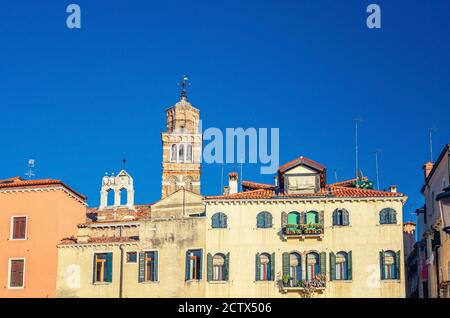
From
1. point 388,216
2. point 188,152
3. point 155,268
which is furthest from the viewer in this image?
point 188,152

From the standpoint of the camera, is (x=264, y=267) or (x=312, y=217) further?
(x=312, y=217)

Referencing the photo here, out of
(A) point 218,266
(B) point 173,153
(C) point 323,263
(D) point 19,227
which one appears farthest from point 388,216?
(B) point 173,153

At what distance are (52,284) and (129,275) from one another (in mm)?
4976

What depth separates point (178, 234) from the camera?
44.8 metres

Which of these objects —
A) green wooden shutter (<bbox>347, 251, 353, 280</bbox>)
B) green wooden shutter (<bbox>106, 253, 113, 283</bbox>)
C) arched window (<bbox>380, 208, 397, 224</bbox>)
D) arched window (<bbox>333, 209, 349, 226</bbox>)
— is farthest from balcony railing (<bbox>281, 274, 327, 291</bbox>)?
green wooden shutter (<bbox>106, 253, 113, 283</bbox>)

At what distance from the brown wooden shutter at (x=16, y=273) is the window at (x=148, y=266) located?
7.70m

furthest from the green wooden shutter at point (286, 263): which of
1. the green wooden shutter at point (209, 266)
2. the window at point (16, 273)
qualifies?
the window at point (16, 273)

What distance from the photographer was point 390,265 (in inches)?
1682

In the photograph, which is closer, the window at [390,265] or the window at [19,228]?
the window at [390,265]

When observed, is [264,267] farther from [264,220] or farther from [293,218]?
[293,218]

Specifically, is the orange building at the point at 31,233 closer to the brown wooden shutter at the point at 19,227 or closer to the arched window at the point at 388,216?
the brown wooden shutter at the point at 19,227

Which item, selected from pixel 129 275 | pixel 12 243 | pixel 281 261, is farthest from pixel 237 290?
pixel 12 243

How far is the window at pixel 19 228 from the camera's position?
46.9 meters

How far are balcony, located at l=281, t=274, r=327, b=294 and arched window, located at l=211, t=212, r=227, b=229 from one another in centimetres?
495
